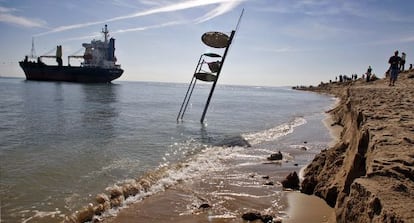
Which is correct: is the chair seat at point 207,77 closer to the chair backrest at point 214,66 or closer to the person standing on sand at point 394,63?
the chair backrest at point 214,66

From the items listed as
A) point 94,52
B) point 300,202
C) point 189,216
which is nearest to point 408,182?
point 300,202

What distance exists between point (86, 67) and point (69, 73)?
550cm

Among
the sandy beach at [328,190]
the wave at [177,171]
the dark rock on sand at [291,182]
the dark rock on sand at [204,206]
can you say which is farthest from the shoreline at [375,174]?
the wave at [177,171]

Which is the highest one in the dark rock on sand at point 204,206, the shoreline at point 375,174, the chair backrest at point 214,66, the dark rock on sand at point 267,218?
the chair backrest at point 214,66

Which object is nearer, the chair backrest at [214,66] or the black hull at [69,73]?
the chair backrest at [214,66]

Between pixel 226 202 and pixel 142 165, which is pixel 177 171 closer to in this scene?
pixel 142 165

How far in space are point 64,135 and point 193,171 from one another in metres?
8.72

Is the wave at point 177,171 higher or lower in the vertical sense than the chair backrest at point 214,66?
lower

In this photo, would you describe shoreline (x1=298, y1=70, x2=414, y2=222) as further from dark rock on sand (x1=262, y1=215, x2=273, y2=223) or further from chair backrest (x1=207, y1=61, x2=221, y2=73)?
chair backrest (x1=207, y1=61, x2=221, y2=73)

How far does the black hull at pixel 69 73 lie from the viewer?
90188 millimetres

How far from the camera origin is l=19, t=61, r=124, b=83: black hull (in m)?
90.2

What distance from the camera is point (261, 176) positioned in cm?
923

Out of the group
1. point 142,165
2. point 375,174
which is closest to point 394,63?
point 142,165

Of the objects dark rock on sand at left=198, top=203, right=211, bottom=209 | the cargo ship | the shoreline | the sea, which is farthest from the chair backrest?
the cargo ship
